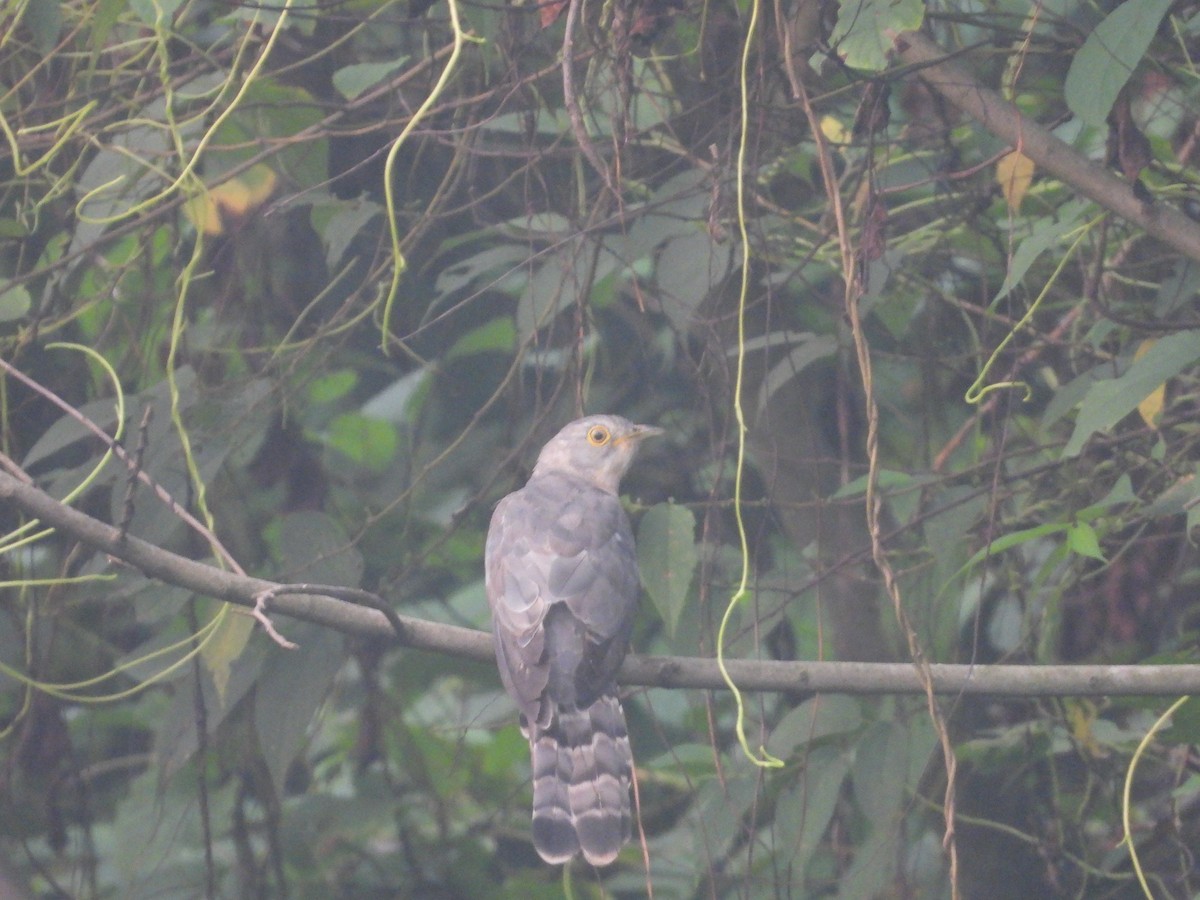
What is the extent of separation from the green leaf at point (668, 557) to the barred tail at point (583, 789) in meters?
0.60

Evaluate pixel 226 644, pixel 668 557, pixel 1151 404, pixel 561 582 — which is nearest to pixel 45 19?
pixel 226 644

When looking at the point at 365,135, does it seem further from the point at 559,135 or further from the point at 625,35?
the point at 625,35

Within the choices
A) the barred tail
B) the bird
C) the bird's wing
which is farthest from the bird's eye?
the barred tail

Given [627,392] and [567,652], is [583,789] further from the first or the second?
[627,392]

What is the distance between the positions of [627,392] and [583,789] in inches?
84.1

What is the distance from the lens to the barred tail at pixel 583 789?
3.71 m

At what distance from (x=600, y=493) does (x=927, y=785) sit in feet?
4.96

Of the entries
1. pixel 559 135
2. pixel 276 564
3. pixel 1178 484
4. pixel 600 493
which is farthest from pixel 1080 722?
pixel 276 564

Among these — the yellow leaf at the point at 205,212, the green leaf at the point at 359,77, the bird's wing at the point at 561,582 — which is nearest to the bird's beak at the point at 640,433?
the bird's wing at the point at 561,582

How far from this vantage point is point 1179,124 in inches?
152

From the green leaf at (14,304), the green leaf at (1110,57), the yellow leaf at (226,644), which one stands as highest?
the green leaf at (1110,57)

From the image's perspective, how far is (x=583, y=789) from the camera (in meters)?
3.74

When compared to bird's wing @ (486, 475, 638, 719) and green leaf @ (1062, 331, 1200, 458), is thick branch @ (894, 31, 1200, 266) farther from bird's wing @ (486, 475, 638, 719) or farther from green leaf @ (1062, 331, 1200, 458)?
bird's wing @ (486, 475, 638, 719)

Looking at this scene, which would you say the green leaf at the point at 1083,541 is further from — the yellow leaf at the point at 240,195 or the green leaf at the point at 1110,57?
the yellow leaf at the point at 240,195
